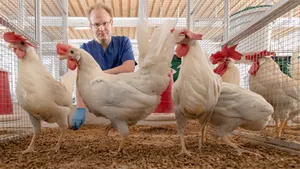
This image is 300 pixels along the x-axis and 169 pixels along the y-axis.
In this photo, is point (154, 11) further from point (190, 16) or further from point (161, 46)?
point (161, 46)

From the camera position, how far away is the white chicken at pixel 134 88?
2.09 metres

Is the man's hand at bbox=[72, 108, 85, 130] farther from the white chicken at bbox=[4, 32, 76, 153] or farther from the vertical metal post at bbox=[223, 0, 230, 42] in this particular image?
the vertical metal post at bbox=[223, 0, 230, 42]

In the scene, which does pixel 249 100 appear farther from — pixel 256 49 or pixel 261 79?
pixel 256 49

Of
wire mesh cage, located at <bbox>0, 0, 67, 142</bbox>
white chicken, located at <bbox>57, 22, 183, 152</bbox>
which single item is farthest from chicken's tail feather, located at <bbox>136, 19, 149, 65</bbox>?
wire mesh cage, located at <bbox>0, 0, 67, 142</bbox>

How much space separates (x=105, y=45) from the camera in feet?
12.5

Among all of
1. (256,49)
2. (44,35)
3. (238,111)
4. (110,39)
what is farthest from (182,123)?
(44,35)

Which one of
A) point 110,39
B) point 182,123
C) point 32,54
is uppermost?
point 110,39

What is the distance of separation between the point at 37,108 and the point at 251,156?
1.70 metres

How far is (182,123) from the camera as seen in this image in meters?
2.28

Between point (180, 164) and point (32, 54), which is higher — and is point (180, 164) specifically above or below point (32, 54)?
below

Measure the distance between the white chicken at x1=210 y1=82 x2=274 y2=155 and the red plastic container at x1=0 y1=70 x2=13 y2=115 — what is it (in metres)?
2.21

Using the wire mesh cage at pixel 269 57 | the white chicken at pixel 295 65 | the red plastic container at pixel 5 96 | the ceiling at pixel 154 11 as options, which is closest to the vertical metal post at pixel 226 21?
the wire mesh cage at pixel 269 57

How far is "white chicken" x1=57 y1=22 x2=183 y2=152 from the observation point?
6.87ft

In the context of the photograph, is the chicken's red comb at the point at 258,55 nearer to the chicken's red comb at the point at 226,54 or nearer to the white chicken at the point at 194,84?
the chicken's red comb at the point at 226,54
